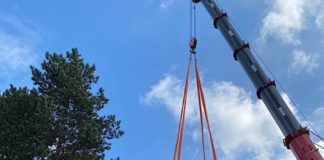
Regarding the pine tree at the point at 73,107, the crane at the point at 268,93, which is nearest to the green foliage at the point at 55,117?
the pine tree at the point at 73,107

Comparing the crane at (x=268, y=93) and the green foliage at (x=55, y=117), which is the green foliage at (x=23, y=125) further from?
the crane at (x=268, y=93)

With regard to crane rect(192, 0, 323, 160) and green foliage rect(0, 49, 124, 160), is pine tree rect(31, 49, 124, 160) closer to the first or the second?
green foliage rect(0, 49, 124, 160)

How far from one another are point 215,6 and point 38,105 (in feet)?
32.7

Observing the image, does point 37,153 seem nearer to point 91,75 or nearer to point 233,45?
point 91,75

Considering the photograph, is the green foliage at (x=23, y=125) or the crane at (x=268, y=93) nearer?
the crane at (x=268, y=93)

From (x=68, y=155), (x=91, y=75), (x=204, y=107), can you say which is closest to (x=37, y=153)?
(x=68, y=155)

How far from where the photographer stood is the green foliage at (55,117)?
21334 mm

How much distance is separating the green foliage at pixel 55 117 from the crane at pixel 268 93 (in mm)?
8817

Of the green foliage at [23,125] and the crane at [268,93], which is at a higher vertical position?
the green foliage at [23,125]

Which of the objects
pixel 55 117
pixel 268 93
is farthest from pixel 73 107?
pixel 268 93

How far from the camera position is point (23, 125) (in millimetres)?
21969

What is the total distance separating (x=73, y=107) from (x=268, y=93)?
1228 centimetres

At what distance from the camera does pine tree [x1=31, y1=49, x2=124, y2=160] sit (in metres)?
22.1

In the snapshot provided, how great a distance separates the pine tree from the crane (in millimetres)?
8800
